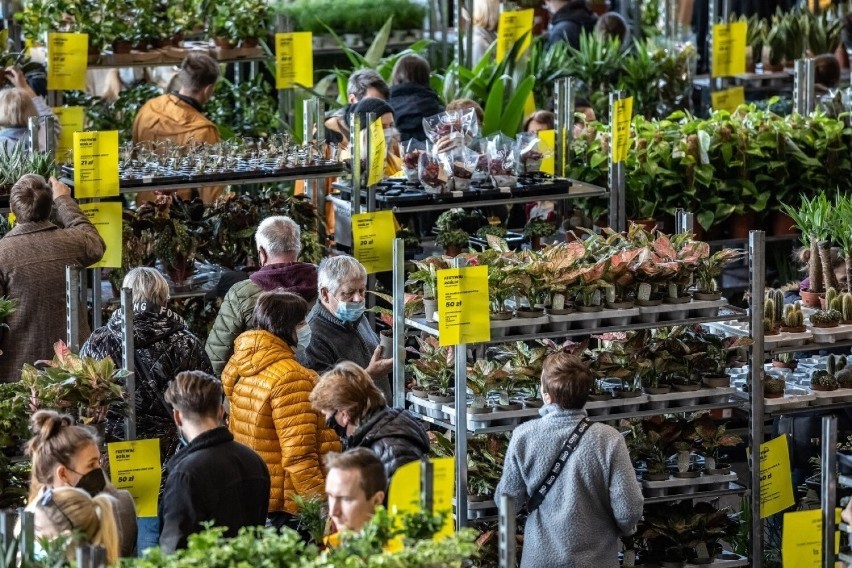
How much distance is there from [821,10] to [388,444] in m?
8.02

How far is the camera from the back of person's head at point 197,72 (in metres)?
8.60

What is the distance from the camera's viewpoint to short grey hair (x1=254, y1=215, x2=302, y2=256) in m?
6.70

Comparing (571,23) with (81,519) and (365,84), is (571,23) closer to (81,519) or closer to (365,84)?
(365,84)

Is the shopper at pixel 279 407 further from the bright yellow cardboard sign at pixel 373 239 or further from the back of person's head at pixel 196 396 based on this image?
the bright yellow cardboard sign at pixel 373 239

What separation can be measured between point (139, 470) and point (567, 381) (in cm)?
139

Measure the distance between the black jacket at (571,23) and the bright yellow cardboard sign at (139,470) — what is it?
669 cm

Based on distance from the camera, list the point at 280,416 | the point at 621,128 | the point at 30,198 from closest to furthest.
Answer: the point at 280,416 → the point at 30,198 → the point at 621,128

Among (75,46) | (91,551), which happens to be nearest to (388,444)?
(91,551)

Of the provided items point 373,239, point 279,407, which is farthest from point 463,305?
point 373,239

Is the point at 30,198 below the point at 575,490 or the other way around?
the other way around

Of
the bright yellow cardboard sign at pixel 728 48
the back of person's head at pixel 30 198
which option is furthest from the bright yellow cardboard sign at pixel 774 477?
the bright yellow cardboard sign at pixel 728 48

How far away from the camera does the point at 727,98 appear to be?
34.1ft

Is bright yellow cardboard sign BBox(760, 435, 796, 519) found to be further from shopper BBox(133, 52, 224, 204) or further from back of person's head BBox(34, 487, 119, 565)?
shopper BBox(133, 52, 224, 204)

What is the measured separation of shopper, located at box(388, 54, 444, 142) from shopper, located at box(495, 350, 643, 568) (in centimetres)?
403
